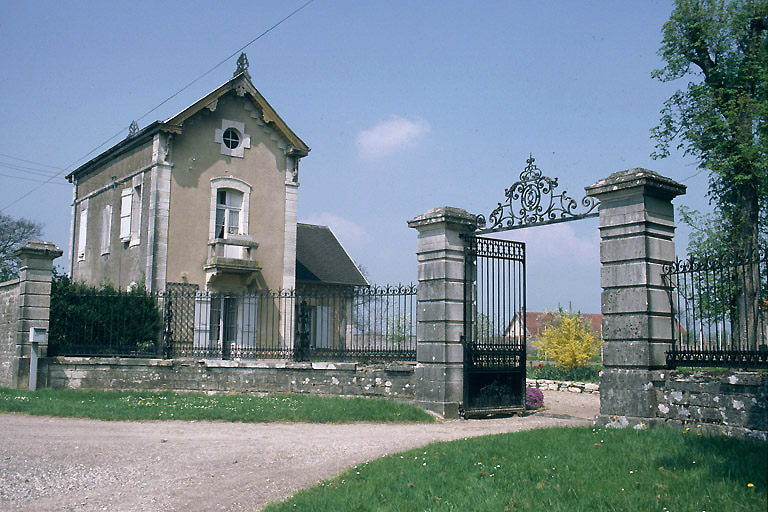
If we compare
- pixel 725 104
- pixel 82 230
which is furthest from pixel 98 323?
pixel 725 104

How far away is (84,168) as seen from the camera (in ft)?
85.4

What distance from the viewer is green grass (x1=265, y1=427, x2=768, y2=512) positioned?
5.19 metres

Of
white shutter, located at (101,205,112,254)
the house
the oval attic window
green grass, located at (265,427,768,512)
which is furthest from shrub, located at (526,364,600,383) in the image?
white shutter, located at (101,205,112,254)

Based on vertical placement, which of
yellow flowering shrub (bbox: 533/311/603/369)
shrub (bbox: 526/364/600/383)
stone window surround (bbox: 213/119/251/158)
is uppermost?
stone window surround (bbox: 213/119/251/158)

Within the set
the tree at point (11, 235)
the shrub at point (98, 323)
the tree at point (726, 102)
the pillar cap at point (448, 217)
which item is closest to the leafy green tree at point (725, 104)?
the tree at point (726, 102)

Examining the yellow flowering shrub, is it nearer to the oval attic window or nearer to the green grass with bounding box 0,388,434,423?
the green grass with bounding box 0,388,434,423

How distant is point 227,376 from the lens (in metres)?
14.6

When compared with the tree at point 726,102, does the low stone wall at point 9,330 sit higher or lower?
lower

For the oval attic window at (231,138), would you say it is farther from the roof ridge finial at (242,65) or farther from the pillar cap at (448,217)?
the pillar cap at (448,217)

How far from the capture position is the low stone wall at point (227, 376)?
1274 centimetres

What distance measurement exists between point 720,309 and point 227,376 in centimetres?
984

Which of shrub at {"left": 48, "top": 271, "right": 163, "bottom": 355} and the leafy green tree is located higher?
the leafy green tree

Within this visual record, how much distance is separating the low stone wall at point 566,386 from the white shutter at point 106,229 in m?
14.9

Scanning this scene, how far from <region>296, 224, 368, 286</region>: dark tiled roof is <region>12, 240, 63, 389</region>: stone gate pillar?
34.1 feet
